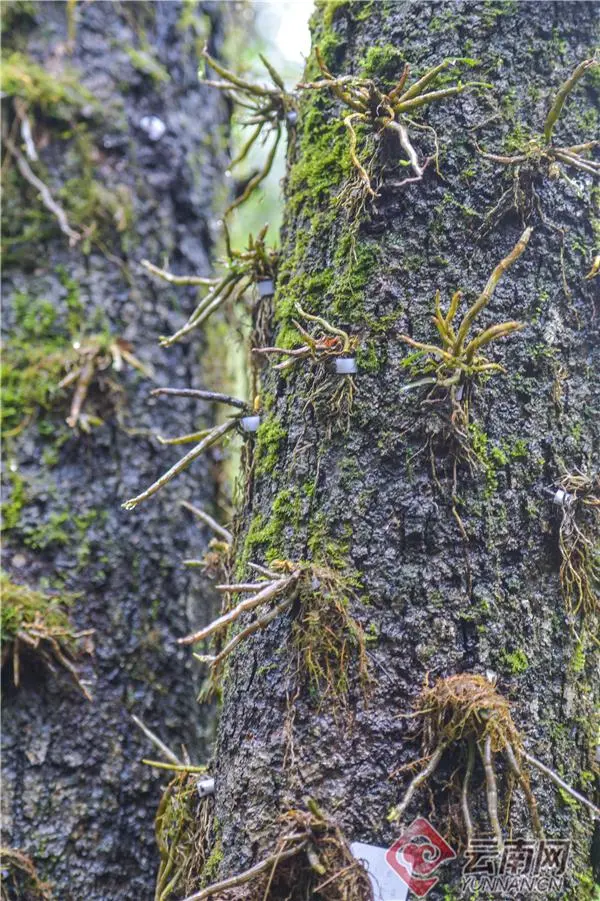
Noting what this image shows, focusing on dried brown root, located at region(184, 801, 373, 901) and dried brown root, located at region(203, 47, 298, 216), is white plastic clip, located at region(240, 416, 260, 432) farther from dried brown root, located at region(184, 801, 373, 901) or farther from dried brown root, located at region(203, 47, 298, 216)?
dried brown root, located at region(184, 801, 373, 901)

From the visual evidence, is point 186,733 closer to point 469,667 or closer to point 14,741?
point 14,741

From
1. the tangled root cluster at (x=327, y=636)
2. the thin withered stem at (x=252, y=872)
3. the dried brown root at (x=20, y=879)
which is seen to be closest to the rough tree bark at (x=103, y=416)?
the dried brown root at (x=20, y=879)

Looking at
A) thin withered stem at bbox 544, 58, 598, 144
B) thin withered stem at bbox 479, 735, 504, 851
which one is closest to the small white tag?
thin withered stem at bbox 479, 735, 504, 851

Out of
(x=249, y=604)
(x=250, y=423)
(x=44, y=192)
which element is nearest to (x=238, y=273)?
(x=250, y=423)

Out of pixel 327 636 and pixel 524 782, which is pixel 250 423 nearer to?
pixel 327 636

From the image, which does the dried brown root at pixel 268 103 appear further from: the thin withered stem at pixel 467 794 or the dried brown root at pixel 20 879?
the dried brown root at pixel 20 879

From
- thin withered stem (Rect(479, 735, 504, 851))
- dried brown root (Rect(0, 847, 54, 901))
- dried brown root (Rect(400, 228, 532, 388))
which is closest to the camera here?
thin withered stem (Rect(479, 735, 504, 851))
